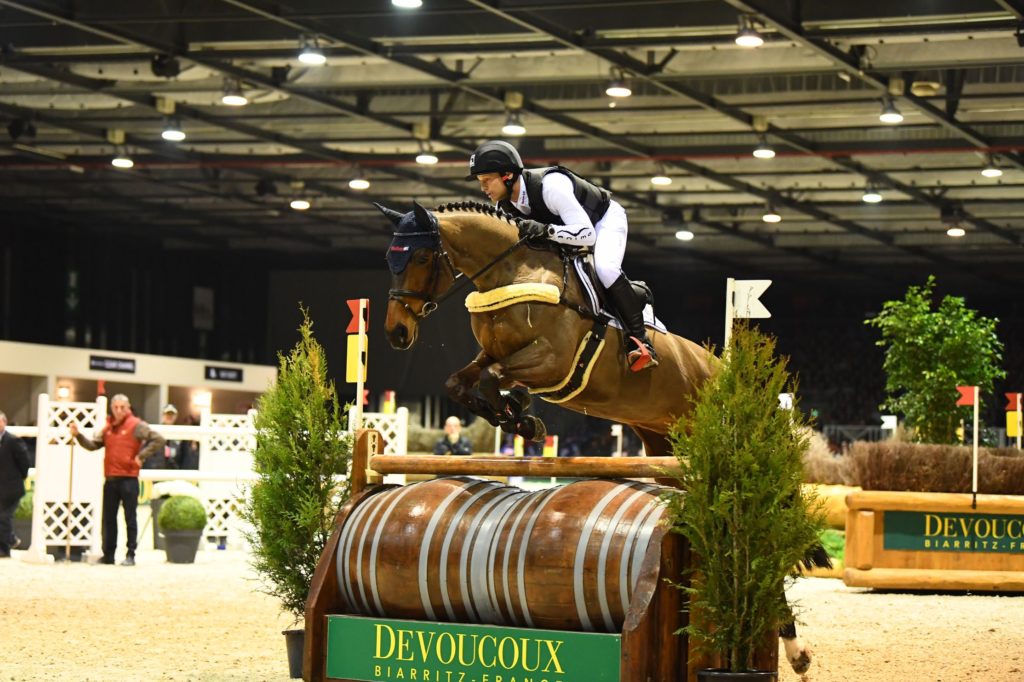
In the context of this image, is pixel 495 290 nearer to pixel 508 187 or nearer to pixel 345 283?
pixel 508 187

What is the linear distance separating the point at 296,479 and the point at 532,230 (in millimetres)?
1251

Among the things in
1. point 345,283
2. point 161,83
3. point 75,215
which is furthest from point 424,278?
point 345,283

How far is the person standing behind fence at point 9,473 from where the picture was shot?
11727 mm

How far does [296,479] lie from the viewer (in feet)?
16.3

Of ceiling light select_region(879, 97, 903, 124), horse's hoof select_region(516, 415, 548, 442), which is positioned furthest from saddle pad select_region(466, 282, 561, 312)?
ceiling light select_region(879, 97, 903, 124)

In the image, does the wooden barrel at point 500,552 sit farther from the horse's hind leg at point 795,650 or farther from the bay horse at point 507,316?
the horse's hind leg at point 795,650

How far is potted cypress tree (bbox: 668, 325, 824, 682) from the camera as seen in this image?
3.77 m

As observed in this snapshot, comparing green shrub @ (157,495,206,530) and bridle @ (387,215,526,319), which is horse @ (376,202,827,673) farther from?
green shrub @ (157,495,206,530)

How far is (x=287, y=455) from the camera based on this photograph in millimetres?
4949

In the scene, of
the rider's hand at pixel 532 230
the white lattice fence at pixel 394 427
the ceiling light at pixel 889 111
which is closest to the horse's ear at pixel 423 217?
the rider's hand at pixel 532 230

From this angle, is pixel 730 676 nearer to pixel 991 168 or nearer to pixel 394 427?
pixel 394 427

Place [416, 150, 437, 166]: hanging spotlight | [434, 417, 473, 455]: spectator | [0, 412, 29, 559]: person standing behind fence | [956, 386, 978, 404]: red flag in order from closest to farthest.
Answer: [956, 386, 978, 404]: red flag
[0, 412, 29, 559]: person standing behind fence
[434, 417, 473, 455]: spectator
[416, 150, 437, 166]: hanging spotlight

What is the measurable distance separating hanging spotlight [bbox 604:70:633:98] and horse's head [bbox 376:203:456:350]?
25.0ft

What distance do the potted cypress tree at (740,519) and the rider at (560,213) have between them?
100 centimetres
